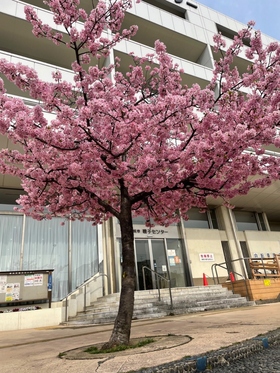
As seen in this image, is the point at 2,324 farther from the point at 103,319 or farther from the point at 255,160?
the point at 255,160

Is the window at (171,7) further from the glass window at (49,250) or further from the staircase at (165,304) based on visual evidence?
the staircase at (165,304)

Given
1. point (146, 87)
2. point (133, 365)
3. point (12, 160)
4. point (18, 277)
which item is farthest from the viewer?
point (18, 277)

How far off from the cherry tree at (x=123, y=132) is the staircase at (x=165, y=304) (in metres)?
3.84

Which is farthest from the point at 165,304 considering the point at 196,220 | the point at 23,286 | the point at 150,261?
the point at 196,220

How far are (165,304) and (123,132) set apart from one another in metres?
6.49

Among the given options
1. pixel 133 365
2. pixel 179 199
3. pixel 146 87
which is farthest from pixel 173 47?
pixel 133 365

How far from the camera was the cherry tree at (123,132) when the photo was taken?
3992 mm

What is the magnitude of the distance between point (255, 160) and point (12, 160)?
15.1 feet

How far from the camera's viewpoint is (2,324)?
746 centimetres

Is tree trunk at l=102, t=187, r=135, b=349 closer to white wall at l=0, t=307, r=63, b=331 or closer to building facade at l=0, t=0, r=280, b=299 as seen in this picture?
white wall at l=0, t=307, r=63, b=331

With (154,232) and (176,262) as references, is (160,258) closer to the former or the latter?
(176,262)

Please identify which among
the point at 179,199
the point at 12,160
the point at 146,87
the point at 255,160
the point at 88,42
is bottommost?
the point at 179,199

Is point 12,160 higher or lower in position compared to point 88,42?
Answer: lower

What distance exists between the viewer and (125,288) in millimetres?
3508
